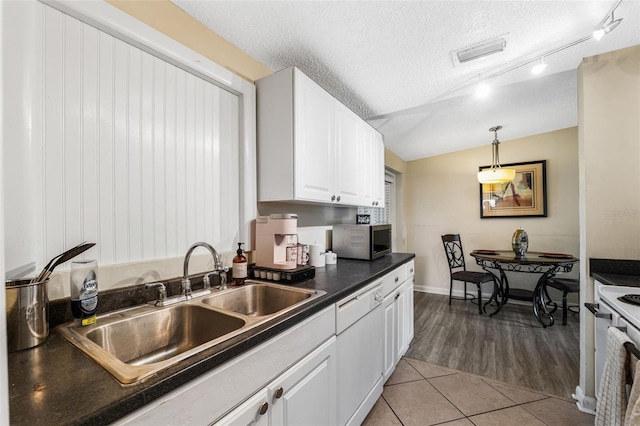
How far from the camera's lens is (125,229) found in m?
1.19

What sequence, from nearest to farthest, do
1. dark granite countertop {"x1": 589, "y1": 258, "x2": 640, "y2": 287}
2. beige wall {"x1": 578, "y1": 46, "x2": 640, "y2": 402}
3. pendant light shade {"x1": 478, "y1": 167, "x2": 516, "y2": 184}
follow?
1. dark granite countertop {"x1": 589, "y1": 258, "x2": 640, "y2": 287}
2. beige wall {"x1": 578, "y1": 46, "x2": 640, "y2": 402}
3. pendant light shade {"x1": 478, "y1": 167, "x2": 516, "y2": 184}

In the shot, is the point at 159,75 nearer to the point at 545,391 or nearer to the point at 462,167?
the point at 545,391

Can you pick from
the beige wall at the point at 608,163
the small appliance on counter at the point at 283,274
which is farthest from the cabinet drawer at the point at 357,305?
the beige wall at the point at 608,163

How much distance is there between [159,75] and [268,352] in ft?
4.44

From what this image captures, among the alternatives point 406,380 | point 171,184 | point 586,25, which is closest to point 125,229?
point 171,184

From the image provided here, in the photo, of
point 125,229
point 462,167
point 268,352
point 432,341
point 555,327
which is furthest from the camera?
point 462,167

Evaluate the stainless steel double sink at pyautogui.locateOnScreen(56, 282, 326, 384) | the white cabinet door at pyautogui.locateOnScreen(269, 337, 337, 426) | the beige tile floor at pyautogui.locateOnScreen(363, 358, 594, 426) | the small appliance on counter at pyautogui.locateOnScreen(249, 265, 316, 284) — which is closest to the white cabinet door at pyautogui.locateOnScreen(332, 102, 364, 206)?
the small appliance on counter at pyautogui.locateOnScreen(249, 265, 316, 284)

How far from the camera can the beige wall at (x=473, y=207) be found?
3.75 meters

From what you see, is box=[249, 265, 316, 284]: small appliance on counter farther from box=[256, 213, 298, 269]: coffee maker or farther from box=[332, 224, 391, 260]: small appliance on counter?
box=[332, 224, 391, 260]: small appliance on counter

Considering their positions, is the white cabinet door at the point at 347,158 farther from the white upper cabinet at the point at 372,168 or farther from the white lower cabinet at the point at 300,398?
the white lower cabinet at the point at 300,398

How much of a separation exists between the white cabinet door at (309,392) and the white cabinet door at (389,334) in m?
0.76

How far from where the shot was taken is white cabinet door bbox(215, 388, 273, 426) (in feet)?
2.64

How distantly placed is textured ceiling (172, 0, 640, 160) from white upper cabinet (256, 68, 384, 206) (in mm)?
231

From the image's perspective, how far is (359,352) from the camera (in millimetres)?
1601
